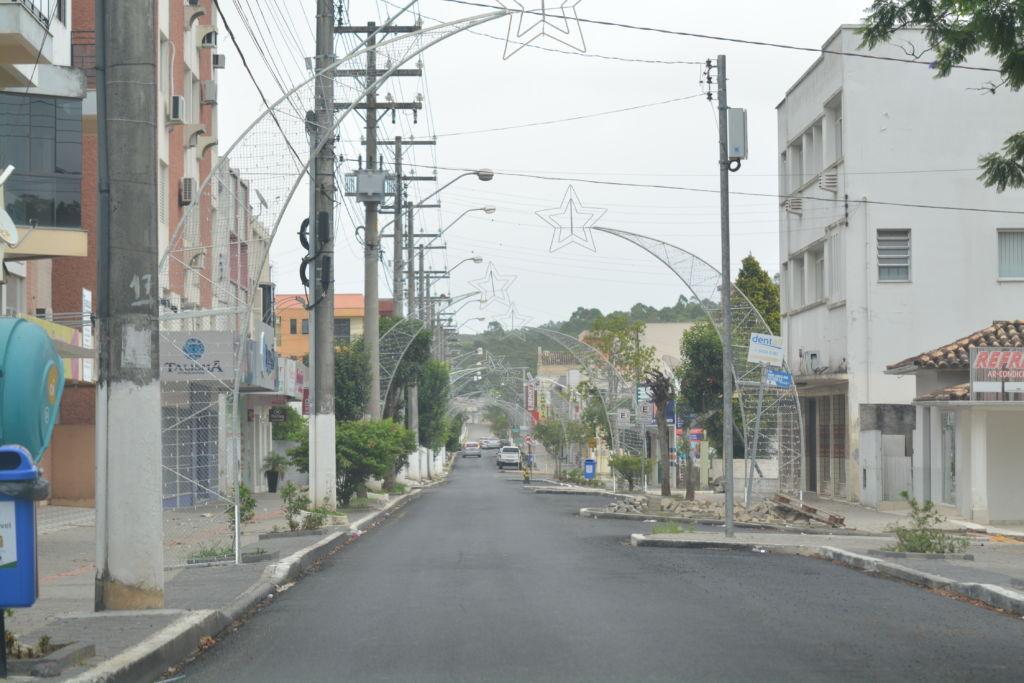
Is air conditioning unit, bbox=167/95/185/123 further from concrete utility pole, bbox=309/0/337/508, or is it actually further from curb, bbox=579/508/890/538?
curb, bbox=579/508/890/538

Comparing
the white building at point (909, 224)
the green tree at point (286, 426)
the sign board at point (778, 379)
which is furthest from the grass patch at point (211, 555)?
the green tree at point (286, 426)

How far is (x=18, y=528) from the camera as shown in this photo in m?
8.10

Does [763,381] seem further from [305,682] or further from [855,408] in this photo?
[305,682]

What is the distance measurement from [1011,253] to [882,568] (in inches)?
816

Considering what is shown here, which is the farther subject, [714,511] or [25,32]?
[714,511]

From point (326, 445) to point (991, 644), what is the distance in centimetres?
1882

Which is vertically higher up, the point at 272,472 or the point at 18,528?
the point at 18,528

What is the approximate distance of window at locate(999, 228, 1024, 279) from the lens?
3641 centimetres

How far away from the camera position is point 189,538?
925 inches

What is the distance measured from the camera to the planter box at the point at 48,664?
8.35 meters

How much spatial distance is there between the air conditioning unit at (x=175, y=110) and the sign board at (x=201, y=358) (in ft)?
31.4

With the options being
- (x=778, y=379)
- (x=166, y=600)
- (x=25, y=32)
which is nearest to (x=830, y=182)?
(x=778, y=379)

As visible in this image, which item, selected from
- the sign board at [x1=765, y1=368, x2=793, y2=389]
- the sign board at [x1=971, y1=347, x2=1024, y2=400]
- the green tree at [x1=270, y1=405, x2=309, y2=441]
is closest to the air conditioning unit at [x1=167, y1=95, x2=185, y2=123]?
the sign board at [x1=765, y1=368, x2=793, y2=389]

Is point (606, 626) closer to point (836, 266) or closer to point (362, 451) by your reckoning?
point (362, 451)
